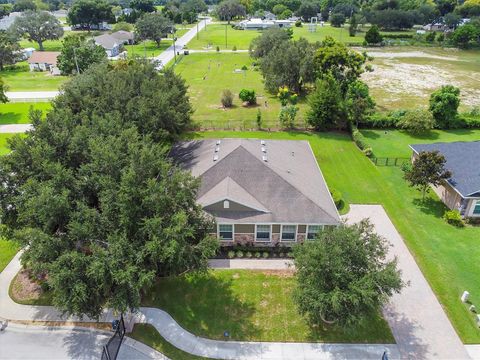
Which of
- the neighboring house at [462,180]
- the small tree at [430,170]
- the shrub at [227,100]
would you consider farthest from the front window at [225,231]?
the shrub at [227,100]

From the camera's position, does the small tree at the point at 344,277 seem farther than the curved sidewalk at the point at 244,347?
No

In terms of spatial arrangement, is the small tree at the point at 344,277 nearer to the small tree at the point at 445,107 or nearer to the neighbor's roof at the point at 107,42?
the small tree at the point at 445,107

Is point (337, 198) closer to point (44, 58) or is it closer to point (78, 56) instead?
point (78, 56)

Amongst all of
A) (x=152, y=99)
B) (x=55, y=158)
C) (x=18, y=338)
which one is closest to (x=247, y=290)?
(x=18, y=338)

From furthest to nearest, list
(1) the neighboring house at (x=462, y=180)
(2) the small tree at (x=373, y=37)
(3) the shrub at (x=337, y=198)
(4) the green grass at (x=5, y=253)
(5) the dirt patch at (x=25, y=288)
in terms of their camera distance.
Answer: (2) the small tree at (x=373, y=37), (3) the shrub at (x=337, y=198), (1) the neighboring house at (x=462, y=180), (4) the green grass at (x=5, y=253), (5) the dirt patch at (x=25, y=288)

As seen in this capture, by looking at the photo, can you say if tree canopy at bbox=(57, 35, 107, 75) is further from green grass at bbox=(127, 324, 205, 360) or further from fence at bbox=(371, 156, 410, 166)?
green grass at bbox=(127, 324, 205, 360)
